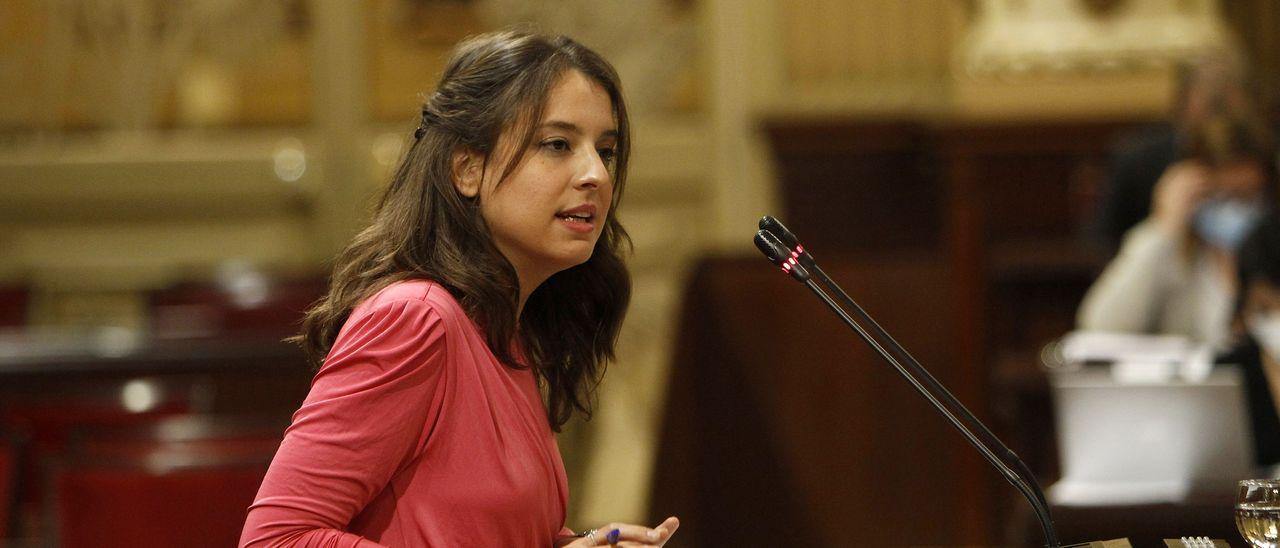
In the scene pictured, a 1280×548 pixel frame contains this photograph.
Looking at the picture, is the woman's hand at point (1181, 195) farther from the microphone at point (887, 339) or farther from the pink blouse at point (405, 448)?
the pink blouse at point (405, 448)

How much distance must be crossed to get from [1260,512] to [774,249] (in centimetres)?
57

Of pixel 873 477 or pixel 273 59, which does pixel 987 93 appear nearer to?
pixel 873 477

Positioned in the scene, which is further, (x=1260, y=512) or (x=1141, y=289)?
(x=1141, y=289)

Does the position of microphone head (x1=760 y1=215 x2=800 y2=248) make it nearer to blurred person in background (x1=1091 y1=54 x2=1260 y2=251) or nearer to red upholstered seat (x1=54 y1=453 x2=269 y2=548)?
red upholstered seat (x1=54 y1=453 x2=269 y2=548)

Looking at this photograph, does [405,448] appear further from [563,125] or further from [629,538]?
[563,125]

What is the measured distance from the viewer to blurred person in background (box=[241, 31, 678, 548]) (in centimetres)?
152

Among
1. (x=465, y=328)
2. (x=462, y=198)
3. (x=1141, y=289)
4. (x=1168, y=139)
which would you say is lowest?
(x=1141, y=289)

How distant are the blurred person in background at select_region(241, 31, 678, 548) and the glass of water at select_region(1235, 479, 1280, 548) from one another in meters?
0.60

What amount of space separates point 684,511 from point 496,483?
260 cm

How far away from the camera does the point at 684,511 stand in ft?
13.6

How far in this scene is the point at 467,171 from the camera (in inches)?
68.2

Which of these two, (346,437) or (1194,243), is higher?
(346,437)

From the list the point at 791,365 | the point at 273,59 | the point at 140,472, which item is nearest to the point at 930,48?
the point at 791,365

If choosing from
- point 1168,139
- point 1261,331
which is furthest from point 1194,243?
point 1261,331
